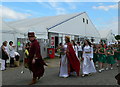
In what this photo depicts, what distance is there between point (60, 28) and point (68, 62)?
41.4 ft

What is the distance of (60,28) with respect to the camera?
795 inches

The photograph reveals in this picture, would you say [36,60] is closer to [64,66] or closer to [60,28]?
[64,66]

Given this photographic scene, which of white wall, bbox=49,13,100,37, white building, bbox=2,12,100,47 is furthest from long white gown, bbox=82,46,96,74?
white wall, bbox=49,13,100,37

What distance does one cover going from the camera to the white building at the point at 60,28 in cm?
1603

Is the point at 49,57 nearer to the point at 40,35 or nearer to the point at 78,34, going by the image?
the point at 40,35

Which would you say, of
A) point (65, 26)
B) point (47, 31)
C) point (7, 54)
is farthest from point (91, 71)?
point (65, 26)

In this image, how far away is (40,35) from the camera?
53.4 feet

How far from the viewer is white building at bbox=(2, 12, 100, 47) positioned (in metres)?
16.0

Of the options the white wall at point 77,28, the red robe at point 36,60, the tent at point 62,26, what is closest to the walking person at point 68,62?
the red robe at point 36,60

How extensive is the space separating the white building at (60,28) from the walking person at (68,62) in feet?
20.8

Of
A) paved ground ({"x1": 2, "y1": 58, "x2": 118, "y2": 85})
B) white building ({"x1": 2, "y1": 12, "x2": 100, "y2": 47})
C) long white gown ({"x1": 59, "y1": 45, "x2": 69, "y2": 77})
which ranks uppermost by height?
white building ({"x1": 2, "y1": 12, "x2": 100, "y2": 47})

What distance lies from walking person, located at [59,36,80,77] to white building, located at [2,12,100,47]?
6353 mm

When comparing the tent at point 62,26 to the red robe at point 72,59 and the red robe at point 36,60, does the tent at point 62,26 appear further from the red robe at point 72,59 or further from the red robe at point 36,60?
the red robe at point 36,60

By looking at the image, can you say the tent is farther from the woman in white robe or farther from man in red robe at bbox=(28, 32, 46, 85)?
man in red robe at bbox=(28, 32, 46, 85)
